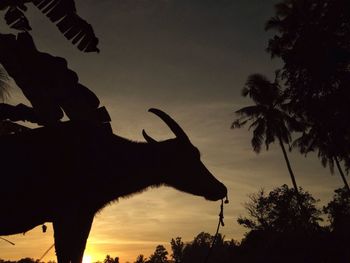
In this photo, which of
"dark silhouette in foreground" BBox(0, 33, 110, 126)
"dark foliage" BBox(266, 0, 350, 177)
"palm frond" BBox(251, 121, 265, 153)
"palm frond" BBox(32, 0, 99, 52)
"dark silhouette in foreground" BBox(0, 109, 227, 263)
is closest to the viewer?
"dark silhouette in foreground" BBox(0, 109, 227, 263)

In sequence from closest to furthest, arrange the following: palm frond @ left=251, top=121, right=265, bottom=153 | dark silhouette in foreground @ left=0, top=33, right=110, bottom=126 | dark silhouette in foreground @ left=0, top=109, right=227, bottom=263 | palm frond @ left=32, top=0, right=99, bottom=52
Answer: dark silhouette in foreground @ left=0, top=109, right=227, bottom=263 < palm frond @ left=32, top=0, right=99, bottom=52 < dark silhouette in foreground @ left=0, top=33, right=110, bottom=126 < palm frond @ left=251, top=121, right=265, bottom=153

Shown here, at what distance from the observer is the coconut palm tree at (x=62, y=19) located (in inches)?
160

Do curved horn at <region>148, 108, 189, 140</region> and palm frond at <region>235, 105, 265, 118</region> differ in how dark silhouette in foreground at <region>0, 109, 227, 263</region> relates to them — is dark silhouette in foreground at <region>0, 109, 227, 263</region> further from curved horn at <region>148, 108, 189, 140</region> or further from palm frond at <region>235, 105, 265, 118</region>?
palm frond at <region>235, 105, 265, 118</region>

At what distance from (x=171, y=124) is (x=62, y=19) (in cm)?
162

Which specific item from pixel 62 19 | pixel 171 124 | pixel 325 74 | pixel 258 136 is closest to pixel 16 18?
pixel 62 19

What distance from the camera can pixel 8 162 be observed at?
11.1ft

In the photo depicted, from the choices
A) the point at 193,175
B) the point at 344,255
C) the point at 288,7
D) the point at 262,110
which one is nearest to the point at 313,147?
the point at 262,110

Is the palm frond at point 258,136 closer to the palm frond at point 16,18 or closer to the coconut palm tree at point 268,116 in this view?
the coconut palm tree at point 268,116

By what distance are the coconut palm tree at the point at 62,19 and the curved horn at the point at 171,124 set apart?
1.03m

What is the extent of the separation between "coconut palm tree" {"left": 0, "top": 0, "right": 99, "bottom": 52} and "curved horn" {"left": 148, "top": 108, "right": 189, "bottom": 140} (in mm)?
1025

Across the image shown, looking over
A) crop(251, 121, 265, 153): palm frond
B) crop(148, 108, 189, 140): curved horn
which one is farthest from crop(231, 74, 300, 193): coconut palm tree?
crop(148, 108, 189, 140): curved horn

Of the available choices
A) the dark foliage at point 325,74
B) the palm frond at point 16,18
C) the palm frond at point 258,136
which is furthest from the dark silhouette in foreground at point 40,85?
the palm frond at point 258,136

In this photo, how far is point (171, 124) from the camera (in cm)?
434

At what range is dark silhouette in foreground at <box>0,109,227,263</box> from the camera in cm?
327
